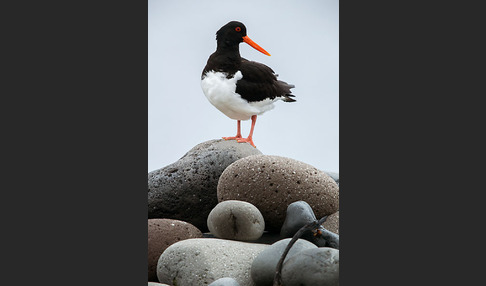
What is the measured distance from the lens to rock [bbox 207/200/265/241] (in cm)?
311

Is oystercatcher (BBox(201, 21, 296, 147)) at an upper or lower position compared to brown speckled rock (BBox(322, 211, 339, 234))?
upper

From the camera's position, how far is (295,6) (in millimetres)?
2980

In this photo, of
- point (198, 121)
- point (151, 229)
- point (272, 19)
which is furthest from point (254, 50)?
point (151, 229)

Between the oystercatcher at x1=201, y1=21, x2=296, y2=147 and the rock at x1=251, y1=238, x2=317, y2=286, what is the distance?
0.87m

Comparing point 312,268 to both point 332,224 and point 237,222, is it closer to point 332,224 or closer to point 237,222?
point 237,222

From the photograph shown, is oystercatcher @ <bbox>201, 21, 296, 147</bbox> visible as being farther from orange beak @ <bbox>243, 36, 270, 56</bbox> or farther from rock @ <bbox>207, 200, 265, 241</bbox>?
rock @ <bbox>207, 200, 265, 241</bbox>

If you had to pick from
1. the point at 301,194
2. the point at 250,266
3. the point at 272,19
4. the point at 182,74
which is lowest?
the point at 250,266

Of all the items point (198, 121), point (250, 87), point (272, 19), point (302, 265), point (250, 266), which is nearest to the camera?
point (302, 265)

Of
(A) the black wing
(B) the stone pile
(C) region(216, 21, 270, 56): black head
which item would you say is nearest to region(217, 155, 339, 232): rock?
(B) the stone pile

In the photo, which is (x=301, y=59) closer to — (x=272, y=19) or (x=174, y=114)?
(x=272, y=19)

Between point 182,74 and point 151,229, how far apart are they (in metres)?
0.88

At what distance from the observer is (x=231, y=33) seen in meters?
3.24

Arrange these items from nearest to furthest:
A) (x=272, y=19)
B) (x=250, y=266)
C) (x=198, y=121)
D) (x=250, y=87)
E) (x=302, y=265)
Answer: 1. (x=302, y=265)
2. (x=250, y=266)
3. (x=272, y=19)
4. (x=198, y=121)
5. (x=250, y=87)

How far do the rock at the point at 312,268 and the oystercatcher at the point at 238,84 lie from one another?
995 mm
